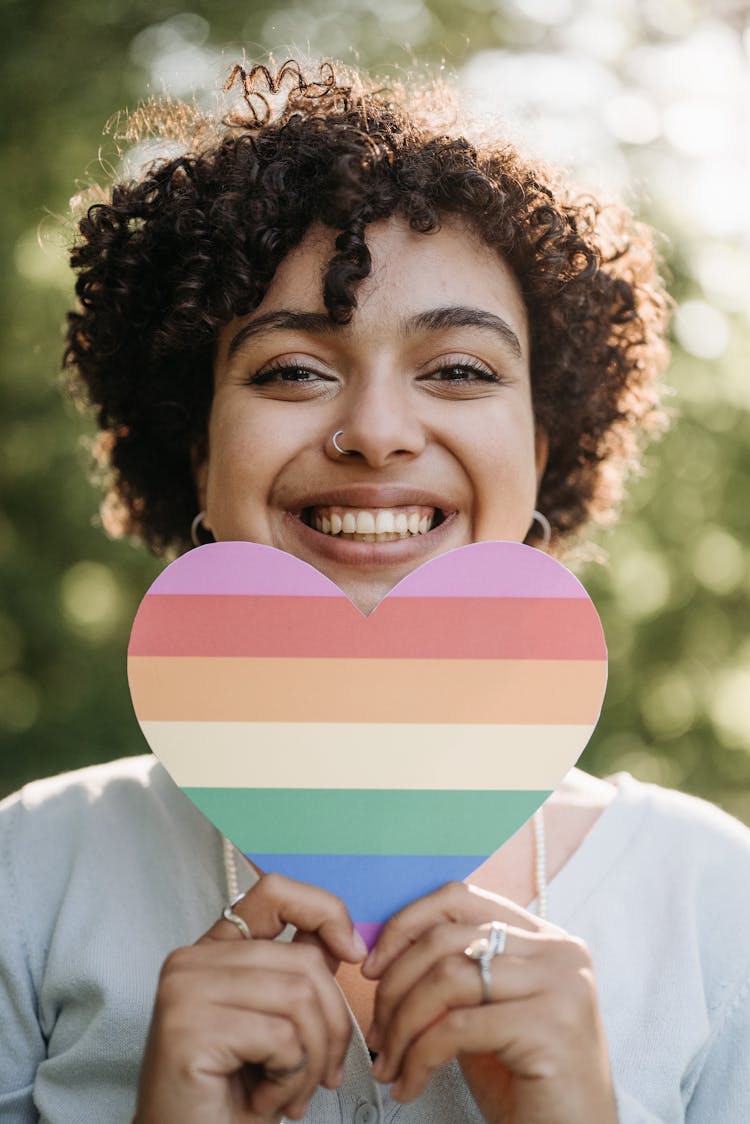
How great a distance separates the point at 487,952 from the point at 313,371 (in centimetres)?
79

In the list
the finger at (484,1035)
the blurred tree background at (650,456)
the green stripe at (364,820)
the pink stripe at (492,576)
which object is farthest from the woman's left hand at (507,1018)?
the blurred tree background at (650,456)

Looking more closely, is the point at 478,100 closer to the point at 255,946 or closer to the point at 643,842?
the point at 643,842

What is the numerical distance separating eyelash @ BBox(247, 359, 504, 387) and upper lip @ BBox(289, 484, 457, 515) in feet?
0.54

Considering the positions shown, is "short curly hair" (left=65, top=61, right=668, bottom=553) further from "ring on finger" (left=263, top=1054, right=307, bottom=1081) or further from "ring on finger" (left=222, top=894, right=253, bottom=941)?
"ring on finger" (left=263, top=1054, right=307, bottom=1081)

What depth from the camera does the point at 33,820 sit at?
1.68 metres

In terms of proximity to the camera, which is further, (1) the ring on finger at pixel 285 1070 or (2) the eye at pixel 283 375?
(2) the eye at pixel 283 375

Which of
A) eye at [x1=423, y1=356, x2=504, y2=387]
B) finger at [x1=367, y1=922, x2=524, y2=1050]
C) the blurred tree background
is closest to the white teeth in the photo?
eye at [x1=423, y1=356, x2=504, y2=387]

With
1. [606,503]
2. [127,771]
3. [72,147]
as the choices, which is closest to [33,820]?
[127,771]

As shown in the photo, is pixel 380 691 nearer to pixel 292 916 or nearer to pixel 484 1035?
pixel 292 916

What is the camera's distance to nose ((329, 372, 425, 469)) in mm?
1387

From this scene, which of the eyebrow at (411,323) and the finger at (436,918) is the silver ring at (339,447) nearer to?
the eyebrow at (411,323)

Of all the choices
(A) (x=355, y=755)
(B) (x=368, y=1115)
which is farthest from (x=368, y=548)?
(B) (x=368, y=1115)

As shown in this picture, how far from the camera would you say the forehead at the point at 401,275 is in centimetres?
146

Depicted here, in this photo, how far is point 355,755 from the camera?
1.20 metres
